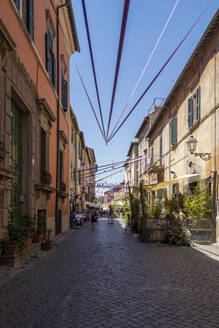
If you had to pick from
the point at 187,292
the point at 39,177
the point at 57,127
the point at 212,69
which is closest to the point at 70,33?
the point at 57,127

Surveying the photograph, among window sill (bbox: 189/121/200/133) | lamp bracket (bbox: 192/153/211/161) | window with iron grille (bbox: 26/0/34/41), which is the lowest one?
lamp bracket (bbox: 192/153/211/161)

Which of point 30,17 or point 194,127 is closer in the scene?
point 30,17

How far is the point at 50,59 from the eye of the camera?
15.8 metres

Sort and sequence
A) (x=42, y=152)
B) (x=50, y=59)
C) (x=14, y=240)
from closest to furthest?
(x=14, y=240) → (x=42, y=152) → (x=50, y=59)

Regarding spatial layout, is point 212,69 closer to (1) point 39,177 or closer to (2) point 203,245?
(2) point 203,245

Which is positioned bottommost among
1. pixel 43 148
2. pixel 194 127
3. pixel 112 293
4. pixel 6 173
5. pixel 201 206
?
pixel 112 293

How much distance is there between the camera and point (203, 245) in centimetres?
1308

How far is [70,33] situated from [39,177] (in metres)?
11.4

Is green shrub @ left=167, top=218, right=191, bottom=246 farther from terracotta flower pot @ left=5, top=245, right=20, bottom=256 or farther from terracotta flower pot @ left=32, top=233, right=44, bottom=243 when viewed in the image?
terracotta flower pot @ left=5, top=245, right=20, bottom=256

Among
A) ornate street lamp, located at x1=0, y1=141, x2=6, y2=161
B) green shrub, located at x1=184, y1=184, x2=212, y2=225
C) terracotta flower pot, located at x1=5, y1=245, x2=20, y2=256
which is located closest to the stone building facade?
green shrub, located at x1=184, y1=184, x2=212, y2=225

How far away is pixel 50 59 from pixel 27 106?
210 inches

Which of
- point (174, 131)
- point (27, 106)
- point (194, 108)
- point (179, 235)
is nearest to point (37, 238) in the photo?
point (27, 106)

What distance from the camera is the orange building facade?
862 centimetres

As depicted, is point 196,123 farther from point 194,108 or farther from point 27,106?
point 27,106
